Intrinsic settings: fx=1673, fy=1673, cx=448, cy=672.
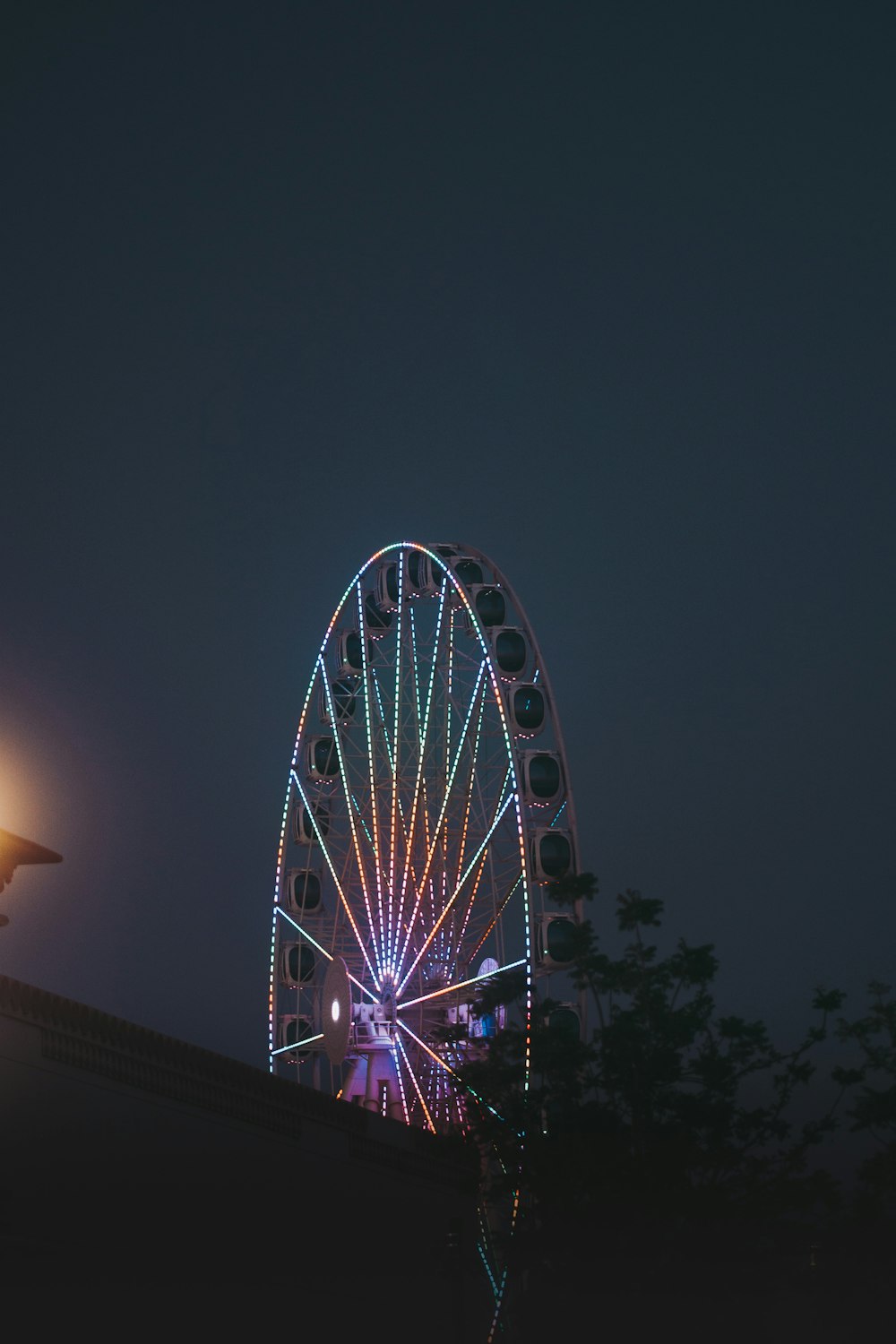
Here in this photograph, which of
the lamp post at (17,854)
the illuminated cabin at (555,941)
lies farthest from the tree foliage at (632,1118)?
the lamp post at (17,854)

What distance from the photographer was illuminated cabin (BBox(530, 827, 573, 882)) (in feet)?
91.7

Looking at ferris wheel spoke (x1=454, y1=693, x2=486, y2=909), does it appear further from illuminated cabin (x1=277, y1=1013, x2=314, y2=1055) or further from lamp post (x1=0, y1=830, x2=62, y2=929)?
lamp post (x1=0, y1=830, x2=62, y2=929)

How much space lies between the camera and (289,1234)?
21.1m

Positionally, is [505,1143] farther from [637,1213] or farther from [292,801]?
[292,801]

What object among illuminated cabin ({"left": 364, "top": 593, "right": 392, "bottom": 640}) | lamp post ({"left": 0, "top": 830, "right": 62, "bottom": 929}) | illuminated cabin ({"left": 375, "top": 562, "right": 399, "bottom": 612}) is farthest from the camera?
illuminated cabin ({"left": 364, "top": 593, "right": 392, "bottom": 640})

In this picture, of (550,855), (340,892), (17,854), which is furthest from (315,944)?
(17,854)

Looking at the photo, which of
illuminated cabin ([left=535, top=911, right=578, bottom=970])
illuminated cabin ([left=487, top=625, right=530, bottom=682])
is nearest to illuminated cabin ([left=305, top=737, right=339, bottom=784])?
illuminated cabin ([left=487, top=625, right=530, bottom=682])

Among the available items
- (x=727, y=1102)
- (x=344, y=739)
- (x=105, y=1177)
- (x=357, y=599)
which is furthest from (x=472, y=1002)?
(x=105, y=1177)

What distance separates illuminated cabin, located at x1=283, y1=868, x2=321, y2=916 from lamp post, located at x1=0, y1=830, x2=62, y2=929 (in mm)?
20038

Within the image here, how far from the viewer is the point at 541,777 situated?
94.4 feet

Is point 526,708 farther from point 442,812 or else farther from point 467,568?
point 467,568

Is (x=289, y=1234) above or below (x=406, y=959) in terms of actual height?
below

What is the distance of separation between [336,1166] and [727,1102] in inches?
286

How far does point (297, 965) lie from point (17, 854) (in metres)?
20.2
